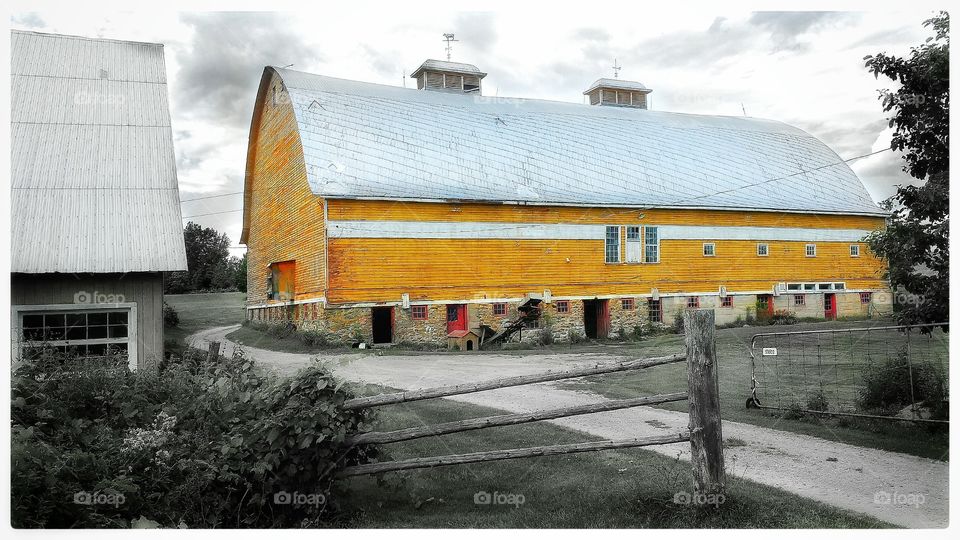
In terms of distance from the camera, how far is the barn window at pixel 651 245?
1311 cm

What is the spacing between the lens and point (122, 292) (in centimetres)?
916

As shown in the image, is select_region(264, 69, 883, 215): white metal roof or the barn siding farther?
select_region(264, 69, 883, 215): white metal roof

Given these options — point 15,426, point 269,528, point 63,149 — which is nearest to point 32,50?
point 63,149

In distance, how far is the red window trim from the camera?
35.8 ft

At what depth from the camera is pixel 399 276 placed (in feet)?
40.4

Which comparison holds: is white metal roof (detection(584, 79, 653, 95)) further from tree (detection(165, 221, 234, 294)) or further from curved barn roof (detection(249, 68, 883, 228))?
tree (detection(165, 221, 234, 294))

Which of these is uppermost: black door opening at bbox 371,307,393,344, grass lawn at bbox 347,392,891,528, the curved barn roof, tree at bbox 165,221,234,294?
the curved barn roof

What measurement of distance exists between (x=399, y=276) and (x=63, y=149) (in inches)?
211

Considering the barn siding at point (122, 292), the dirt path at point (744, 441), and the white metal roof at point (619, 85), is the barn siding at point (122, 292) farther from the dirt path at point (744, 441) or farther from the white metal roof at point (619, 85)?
the white metal roof at point (619, 85)

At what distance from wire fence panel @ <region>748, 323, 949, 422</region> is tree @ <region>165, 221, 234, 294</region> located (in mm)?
8032

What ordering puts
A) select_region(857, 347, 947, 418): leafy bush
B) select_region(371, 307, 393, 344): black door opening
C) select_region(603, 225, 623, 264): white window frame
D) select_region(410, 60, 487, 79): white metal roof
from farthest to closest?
select_region(603, 225, 623, 264): white window frame → select_region(371, 307, 393, 344): black door opening → select_region(410, 60, 487, 79): white metal roof → select_region(857, 347, 947, 418): leafy bush

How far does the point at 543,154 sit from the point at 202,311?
704 cm

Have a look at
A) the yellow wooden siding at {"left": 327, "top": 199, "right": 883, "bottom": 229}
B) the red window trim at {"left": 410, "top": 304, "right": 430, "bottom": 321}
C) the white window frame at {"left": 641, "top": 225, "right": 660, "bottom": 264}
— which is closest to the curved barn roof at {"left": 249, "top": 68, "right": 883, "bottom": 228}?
the yellow wooden siding at {"left": 327, "top": 199, "right": 883, "bottom": 229}

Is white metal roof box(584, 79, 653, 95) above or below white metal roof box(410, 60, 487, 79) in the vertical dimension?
below
